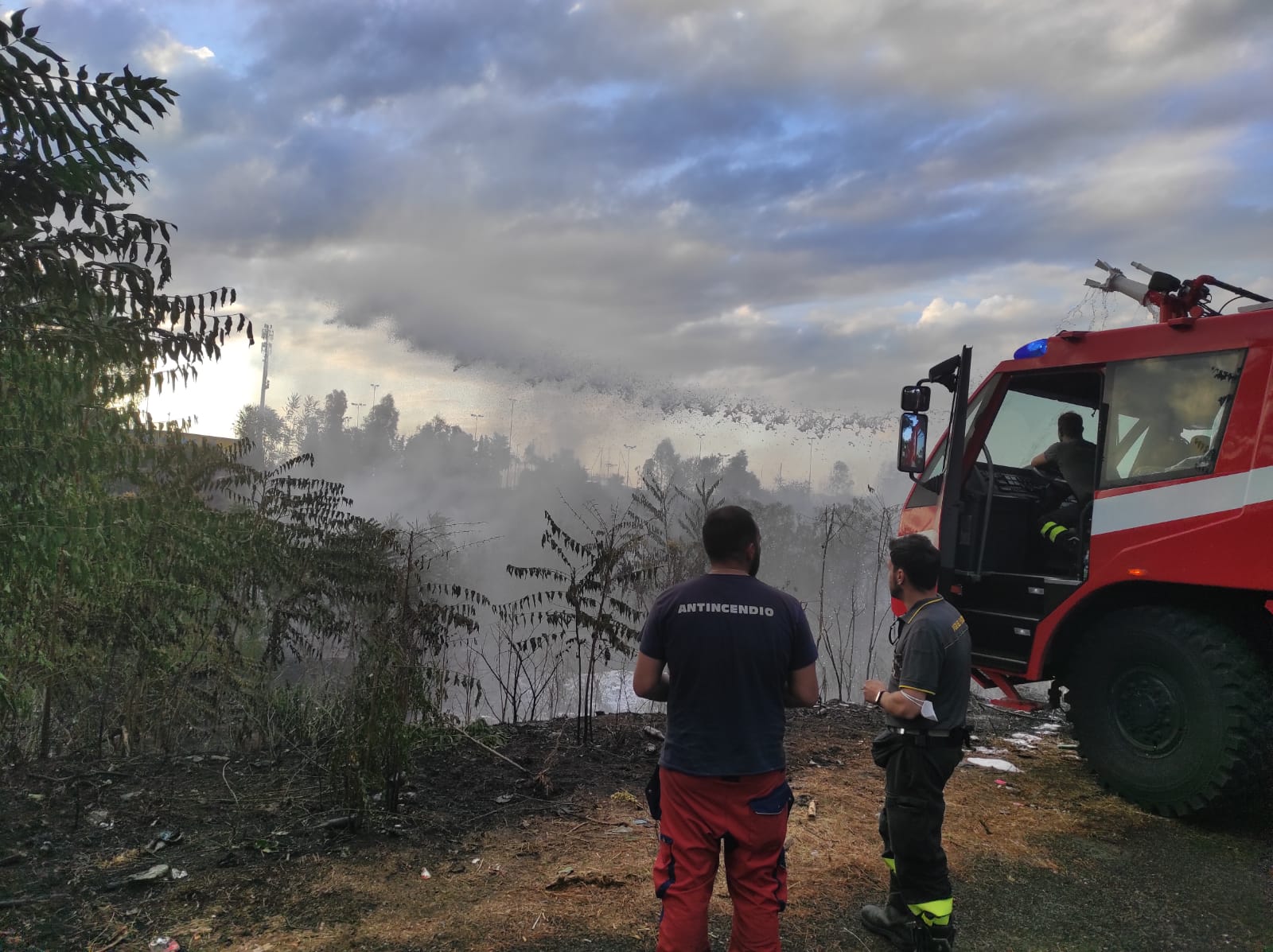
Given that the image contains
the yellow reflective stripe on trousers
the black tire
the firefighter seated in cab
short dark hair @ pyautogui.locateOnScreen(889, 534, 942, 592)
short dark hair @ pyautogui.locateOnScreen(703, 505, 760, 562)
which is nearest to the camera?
short dark hair @ pyautogui.locateOnScreen(703, 505, 760, 562)

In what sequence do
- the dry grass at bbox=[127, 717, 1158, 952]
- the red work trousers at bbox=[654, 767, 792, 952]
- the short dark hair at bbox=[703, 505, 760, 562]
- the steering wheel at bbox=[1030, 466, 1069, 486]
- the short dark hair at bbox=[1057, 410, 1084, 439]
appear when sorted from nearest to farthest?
the red work trousers at bbox=[654, 767, 792, 952], the short dark hair at bbox=[703, 505, 760, 562], the dry grass at bbox=[127, 717, 1158, 952], the short dark hair at bbox=[1057, 410, 1084, 439], the steering wheel at bbox=[1030, 466, 1069, 486]

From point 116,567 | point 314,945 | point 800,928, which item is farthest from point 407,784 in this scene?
point 800,928

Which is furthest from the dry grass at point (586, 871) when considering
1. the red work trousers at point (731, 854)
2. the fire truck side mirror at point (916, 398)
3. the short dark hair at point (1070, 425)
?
the fire truck side mirror at point (916, 398)

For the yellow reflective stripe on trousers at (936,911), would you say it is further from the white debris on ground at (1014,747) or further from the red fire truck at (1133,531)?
the white debris on ground at (1014,747)

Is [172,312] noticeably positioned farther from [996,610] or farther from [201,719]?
[996,610]

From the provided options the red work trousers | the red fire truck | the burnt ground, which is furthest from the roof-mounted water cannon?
the red work trousers

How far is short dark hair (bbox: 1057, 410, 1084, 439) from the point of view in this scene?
5787mm

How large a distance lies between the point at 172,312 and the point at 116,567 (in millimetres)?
1953

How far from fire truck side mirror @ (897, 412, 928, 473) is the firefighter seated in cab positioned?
990 mm

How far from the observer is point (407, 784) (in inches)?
203

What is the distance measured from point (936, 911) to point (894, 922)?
34 cm

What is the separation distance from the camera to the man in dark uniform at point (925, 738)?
309 cm

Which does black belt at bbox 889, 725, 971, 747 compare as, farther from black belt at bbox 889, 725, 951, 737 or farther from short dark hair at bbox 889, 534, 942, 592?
short dark hair at bbox 889, 534, 942, 592

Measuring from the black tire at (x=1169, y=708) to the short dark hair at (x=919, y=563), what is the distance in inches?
105
